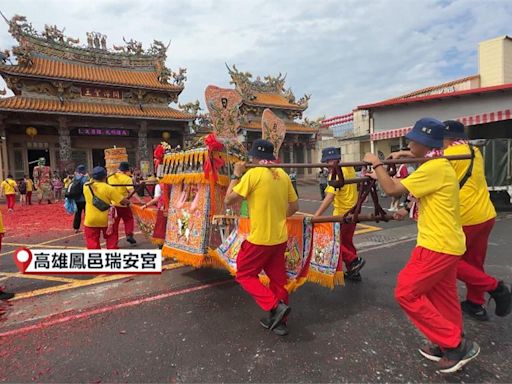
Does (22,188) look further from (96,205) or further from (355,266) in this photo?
(355,266)

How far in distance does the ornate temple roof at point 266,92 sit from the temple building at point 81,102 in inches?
193

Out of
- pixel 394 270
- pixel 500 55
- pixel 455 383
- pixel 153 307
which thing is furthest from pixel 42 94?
pixel 500 55

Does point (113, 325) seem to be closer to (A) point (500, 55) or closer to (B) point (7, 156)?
(B) point (7, 156)

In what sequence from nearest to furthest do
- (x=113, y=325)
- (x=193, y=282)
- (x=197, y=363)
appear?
(x=197, y=363)
(x=113, y=325)
(x=193, y=282)

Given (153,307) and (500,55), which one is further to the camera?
(500,55)

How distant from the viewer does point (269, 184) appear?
2.79 m

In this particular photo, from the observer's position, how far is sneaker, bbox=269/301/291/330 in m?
2.66

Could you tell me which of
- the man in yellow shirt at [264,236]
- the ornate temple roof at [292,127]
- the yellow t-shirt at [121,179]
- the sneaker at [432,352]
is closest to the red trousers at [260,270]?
the man in yellow shirt at [264,236]

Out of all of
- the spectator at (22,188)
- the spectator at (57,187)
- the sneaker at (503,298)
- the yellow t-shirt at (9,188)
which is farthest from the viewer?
the spectator at (57,187)

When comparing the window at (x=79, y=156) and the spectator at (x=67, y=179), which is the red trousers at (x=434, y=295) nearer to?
the spectator at (x=67, y=179)

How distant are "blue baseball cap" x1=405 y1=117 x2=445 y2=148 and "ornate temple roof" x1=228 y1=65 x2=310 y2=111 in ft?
74.1

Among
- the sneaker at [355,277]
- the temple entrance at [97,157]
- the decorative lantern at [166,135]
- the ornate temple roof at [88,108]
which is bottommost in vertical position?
the sneaker at [355,277]

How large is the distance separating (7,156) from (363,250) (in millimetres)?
19443

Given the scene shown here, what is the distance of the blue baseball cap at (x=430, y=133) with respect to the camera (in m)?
2.23
